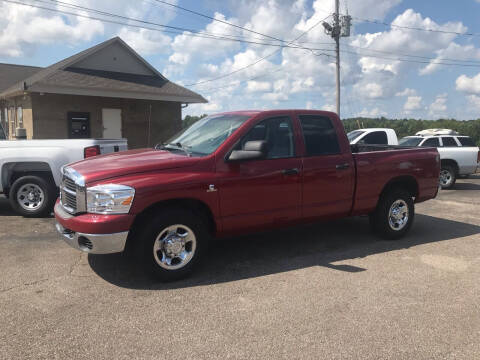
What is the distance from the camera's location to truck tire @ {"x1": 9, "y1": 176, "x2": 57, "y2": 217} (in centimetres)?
737

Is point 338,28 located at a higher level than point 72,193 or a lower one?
higher

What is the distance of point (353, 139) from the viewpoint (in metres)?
12.9

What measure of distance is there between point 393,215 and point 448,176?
25.0 feet

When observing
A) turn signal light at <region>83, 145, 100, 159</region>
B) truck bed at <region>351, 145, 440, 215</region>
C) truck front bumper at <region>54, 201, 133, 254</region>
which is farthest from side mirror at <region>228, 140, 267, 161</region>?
turn signal light at <region>83, 145, 100, 159</region>

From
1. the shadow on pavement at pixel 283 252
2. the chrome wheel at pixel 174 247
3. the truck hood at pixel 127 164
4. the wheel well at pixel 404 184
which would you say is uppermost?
the truck hood at pixel 127 164

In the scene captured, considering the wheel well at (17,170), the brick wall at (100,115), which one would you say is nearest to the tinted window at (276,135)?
the wheel well at (17,170)

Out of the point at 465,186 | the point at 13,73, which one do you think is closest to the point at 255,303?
the point at 465,186

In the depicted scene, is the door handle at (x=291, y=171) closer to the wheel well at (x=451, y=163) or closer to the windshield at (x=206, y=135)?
the windshield at (x=206, y=135)

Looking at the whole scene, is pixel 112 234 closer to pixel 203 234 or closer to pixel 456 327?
pixel 203 234

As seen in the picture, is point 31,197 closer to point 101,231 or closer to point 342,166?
point 101,231

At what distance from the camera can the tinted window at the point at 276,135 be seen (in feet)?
16.5

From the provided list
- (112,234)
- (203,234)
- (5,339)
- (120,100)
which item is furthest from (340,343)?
(120,100)

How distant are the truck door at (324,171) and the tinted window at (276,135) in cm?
21

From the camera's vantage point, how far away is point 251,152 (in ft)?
14.8
